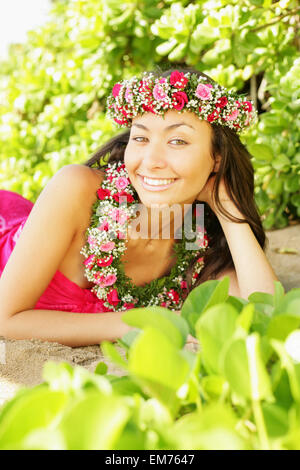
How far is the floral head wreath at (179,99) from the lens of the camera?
6.39 feet

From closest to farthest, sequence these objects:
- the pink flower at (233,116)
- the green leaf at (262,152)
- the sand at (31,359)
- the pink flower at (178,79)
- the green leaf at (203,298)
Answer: the green leaf at (203,298), the sand at (31,359), the pink flower at (178,79), the pink flower at (233,116), the green leaf at (262,152)

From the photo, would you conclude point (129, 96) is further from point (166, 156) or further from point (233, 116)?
point (233, 116)

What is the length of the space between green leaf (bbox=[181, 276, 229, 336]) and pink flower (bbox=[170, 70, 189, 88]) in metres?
1.32

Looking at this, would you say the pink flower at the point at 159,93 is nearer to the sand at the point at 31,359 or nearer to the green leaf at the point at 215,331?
the sand at the point at 31,359

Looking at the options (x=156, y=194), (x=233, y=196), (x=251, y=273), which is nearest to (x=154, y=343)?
(x=156, y=194)

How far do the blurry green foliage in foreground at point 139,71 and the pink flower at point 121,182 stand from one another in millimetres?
806

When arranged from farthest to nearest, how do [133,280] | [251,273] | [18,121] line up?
[18,121], [133,280], [251,273]

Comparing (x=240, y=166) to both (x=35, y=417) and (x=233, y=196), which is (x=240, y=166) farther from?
(x=35, y=417)

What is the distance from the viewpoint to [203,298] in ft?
2.66

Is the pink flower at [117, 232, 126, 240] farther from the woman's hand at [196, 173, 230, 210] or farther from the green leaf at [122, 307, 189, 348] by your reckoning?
the green leaf at [122, 307, 189, 348]

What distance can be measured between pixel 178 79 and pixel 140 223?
644 mm

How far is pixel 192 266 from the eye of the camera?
2.43 metres

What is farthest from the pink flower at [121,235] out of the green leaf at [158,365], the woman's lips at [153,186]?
the green leaf at [158,365]
